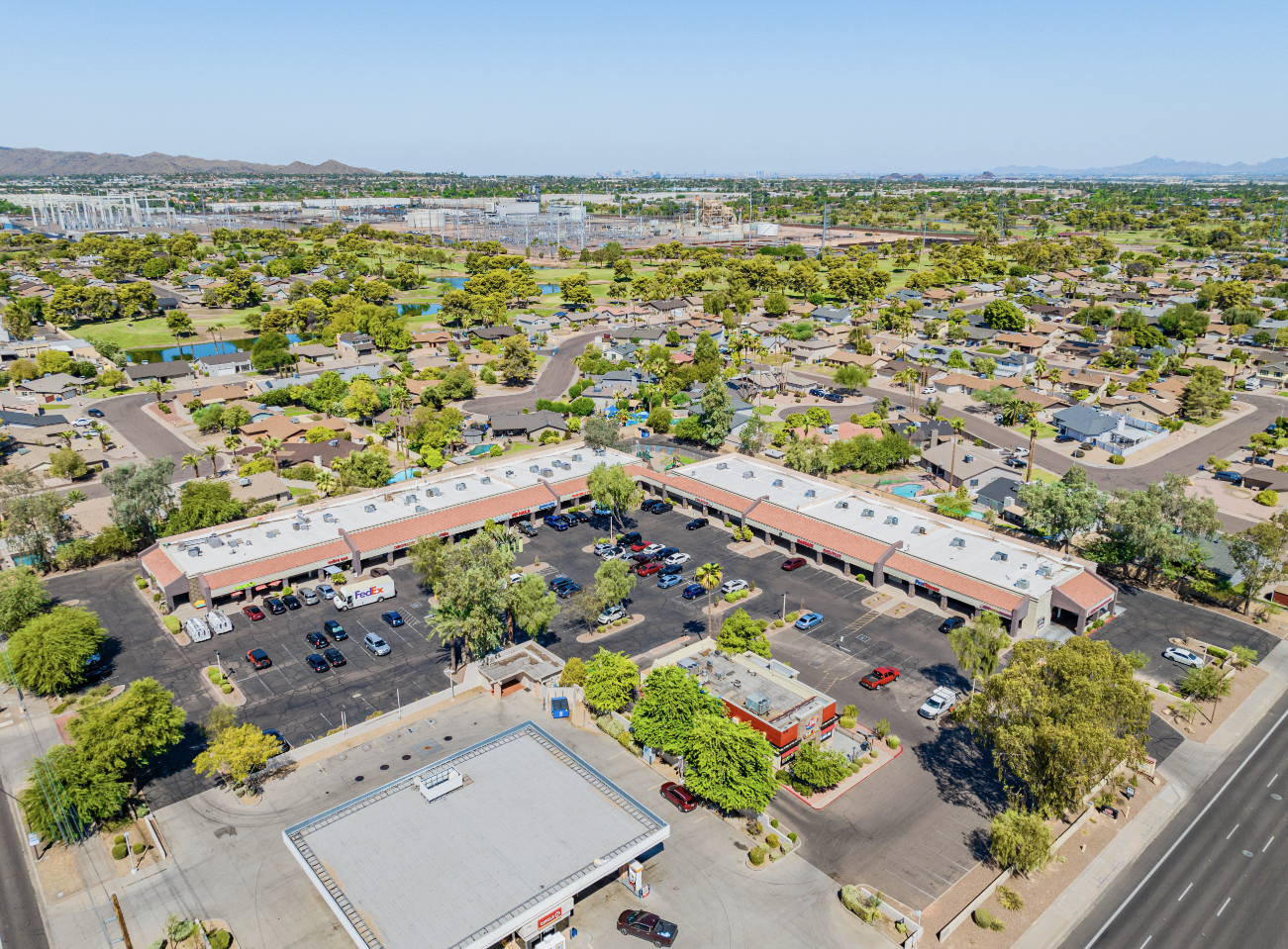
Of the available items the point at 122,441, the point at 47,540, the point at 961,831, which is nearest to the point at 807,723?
the point at 961,831

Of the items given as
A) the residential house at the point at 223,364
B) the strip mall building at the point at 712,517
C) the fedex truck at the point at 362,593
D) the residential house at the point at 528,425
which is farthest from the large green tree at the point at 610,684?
the residential house at the point at 223,364

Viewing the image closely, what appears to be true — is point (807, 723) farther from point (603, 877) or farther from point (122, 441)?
point (122, 441)

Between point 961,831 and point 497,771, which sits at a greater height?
point 497,771

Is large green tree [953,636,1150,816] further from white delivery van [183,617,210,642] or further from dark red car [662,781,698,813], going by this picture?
white delivery van [183,617,210,642]

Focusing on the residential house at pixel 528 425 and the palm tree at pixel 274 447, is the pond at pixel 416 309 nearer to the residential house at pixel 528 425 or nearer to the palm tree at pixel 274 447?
the palm tree at pixel 274 447

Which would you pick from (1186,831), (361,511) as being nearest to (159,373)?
(361,511)
